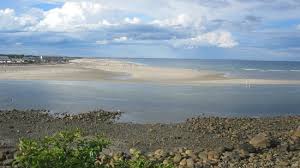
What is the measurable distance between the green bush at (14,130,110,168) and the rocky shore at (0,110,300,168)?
20.8 feet

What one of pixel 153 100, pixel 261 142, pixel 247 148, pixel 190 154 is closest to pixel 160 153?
pixel 190 154

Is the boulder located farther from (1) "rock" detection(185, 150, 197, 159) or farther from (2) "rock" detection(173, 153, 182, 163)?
(1) "rock" detection(185, 150, 197, 159)

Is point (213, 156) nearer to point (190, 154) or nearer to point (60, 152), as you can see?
point (190, 154)

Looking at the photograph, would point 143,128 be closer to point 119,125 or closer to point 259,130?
point 119,125

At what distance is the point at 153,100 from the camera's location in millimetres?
31672

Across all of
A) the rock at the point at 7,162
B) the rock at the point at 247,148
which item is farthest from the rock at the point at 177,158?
the rock at the point at 7,162

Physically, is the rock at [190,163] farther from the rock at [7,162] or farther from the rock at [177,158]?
the rock at [7,162]

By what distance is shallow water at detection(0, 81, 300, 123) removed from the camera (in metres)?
27.0

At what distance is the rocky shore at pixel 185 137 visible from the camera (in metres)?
14.6

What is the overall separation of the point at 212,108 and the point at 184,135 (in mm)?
9400

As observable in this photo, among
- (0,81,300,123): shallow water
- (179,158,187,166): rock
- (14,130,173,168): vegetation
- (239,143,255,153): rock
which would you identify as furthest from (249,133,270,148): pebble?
(14,130,173,168): vegetation

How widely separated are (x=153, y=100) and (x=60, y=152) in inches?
1040

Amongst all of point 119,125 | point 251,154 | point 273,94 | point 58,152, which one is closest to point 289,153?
point 251,154

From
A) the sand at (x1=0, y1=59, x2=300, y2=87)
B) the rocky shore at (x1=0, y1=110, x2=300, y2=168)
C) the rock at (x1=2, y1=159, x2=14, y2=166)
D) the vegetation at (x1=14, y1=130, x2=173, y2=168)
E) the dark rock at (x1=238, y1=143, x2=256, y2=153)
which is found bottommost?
the rocky shore at (x1=0, y1=110, x2=300, y2=168)
